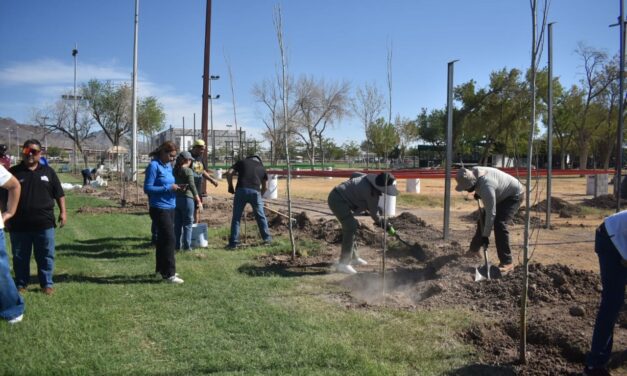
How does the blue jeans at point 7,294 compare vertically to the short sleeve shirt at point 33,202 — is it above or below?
below

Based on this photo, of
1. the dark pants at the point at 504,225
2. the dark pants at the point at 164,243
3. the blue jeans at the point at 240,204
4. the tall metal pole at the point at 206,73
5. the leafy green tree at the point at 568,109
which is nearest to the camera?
the dark pants at the point at 164,243

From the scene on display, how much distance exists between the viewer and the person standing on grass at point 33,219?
5.05 meters

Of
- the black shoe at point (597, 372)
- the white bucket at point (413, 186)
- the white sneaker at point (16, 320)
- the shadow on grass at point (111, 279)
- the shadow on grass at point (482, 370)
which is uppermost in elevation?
the white bucket at point (413, 186)

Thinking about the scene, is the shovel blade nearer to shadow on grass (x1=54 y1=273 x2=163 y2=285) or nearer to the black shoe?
the black shoe

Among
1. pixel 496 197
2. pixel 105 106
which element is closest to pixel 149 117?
pixel 105 106

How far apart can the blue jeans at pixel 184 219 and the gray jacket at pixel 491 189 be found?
4392 mm

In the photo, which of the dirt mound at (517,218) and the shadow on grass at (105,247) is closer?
the shadow on grass at (105,247)

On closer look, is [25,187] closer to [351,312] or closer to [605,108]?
[351,312]

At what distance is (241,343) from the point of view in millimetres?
3834

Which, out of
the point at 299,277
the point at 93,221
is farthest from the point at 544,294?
the point at 93,221

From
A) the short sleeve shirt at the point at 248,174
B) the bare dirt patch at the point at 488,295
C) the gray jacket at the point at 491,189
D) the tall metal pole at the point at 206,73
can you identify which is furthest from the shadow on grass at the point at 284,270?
the tall metal pole at the point at 206,73

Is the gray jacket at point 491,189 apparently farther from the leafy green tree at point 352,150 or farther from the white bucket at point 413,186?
the leafy green tree at point 352,150

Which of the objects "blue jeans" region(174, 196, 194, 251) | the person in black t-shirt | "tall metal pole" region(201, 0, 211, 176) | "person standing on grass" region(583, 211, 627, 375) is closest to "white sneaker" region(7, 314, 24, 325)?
"blue jeans" region(174, 196, 194, 251)

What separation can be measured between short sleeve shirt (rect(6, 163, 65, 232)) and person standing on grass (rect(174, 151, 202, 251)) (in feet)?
7.71
